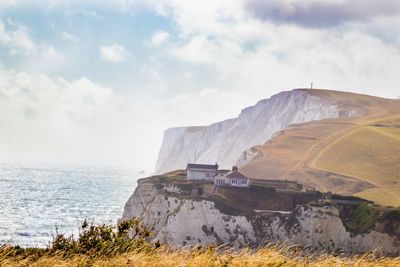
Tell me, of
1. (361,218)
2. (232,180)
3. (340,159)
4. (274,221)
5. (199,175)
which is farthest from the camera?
(340,159)

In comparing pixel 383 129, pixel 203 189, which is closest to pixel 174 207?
pixel 203 189

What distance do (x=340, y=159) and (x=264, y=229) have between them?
8273 centimetres

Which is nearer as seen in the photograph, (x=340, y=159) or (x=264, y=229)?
(x=264, y=229)

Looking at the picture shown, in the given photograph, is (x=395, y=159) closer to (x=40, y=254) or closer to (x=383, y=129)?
(x=383, y=129)

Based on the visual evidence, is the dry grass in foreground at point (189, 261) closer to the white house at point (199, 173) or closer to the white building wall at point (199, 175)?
the white house at point (199, 173)

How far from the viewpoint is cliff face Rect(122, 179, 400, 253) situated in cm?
8462

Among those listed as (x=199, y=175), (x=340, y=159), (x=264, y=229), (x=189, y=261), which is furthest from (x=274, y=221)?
(x=340, y=159)

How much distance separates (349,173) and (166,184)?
6822 cm

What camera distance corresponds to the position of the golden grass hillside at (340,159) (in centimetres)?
13931

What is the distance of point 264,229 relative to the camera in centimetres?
8644

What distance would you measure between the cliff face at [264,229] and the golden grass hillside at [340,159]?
120ft

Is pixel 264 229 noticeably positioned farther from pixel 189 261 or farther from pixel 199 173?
pixel 189 261

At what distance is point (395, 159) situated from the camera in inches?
6176

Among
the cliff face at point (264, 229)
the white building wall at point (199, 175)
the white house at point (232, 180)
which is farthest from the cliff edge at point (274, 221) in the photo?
the white building wall at point (199, 175)
